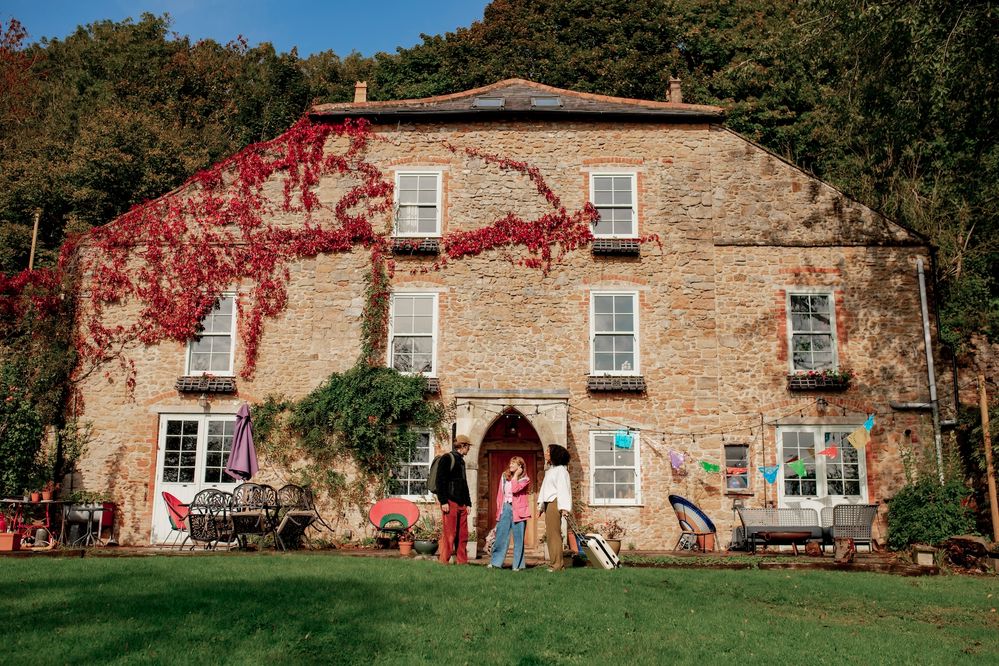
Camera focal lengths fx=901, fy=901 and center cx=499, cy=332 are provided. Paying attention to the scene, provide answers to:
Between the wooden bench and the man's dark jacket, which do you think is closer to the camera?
the man's dark jacket

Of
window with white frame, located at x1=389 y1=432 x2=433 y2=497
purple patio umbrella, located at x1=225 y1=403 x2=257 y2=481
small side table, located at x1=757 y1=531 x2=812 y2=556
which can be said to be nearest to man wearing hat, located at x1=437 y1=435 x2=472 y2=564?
window with white frame, located at x1=389 y1=432 x2=433 y2=497

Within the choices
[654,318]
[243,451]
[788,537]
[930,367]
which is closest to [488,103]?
[654,318]

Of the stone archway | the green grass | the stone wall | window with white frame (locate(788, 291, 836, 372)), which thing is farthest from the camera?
window with white frame (locate(788, 291, 836, 372))

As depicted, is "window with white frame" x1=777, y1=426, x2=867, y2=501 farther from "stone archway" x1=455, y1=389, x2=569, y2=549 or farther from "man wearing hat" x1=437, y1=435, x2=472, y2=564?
"man wearing hat" x1=437, y1=435, x2=472, y2=564

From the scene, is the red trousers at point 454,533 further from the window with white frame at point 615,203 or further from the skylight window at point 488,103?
the skylight window at point 488,103

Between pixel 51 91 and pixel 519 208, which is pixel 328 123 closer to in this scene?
pixel 519 208

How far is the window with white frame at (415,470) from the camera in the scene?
56.9 feet

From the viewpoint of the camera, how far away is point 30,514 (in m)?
16.7

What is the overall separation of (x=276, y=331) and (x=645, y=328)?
735 centimetres

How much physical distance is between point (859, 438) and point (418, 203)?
32.0ft

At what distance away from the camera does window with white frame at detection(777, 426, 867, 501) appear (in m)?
17.1

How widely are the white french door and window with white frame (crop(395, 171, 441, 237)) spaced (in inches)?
206

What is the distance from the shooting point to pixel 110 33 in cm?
3412

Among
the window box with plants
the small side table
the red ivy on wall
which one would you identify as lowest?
the small side table
